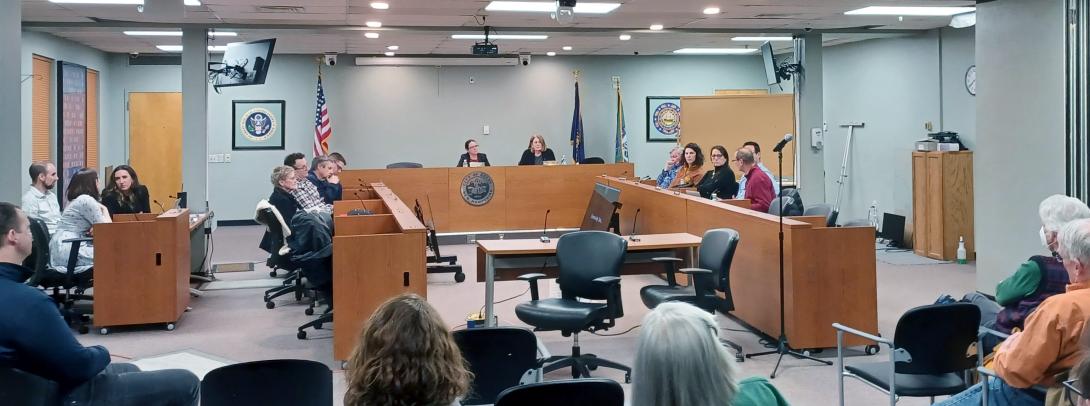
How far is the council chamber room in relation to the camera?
3344mm

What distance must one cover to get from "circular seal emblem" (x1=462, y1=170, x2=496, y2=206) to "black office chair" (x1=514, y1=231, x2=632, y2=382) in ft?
20.9

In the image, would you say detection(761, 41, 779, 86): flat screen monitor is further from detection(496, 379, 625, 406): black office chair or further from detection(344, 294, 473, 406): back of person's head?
detection(344, 294, 473, 406): back of person's head

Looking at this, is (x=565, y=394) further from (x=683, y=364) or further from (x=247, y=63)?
(x=247, y=63)

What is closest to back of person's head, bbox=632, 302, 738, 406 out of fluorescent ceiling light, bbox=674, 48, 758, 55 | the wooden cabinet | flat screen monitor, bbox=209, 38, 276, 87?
flat screen monitor, bbox=209, 38, 276, 87

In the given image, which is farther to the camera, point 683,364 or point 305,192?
point 305,192

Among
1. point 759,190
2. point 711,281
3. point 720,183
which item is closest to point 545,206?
point 720,183

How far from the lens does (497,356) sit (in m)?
3.82

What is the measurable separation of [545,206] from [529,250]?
6.35 metres

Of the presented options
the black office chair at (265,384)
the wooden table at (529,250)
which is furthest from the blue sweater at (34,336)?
the wooden table at (529,250)

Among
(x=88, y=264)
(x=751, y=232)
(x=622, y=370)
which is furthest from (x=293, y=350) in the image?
(x=751, y=232)

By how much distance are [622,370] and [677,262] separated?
1139 mm

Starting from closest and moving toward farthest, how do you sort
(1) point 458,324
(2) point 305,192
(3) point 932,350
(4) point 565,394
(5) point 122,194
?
1. (4) point 565,394
2. (3) point 932,350
3. (1) point 458,324
4. (5) point 122,194
5. (2) point 305,192

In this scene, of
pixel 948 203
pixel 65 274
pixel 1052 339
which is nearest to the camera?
pixel 1052 339

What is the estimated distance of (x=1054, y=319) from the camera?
3240 millimetres
